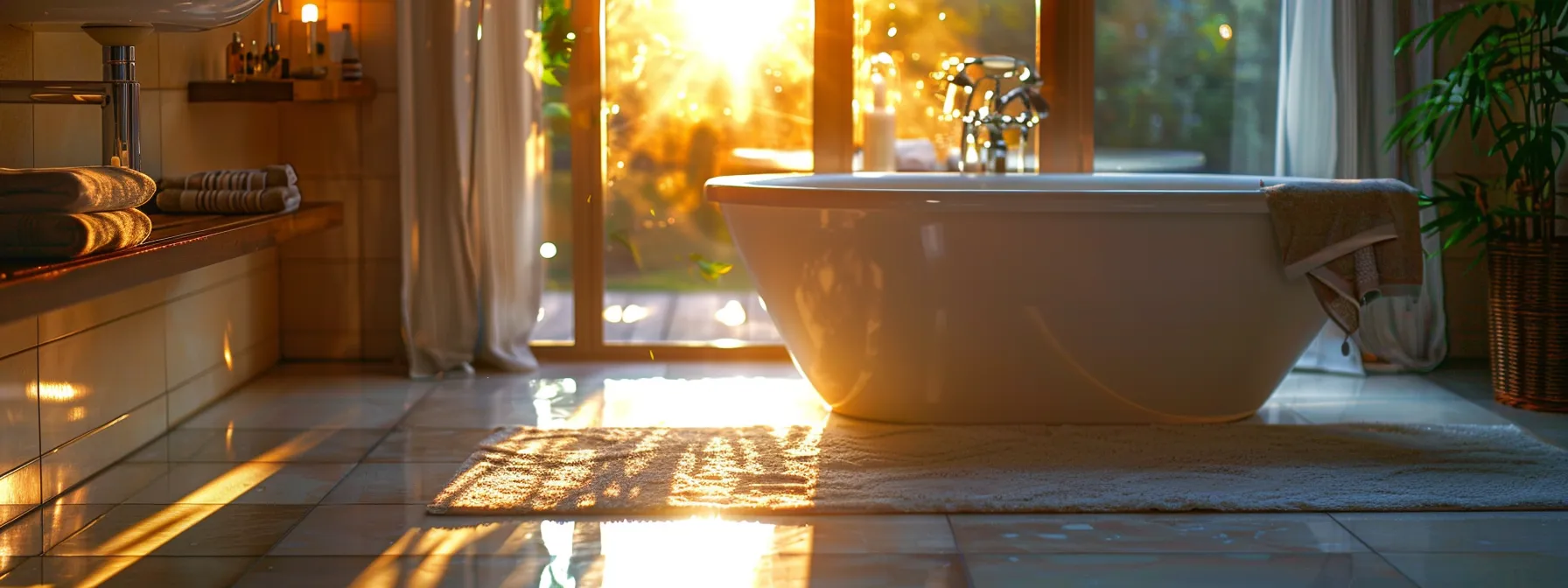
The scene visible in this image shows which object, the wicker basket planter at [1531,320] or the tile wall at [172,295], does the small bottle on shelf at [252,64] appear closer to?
the tile wall at [172,295]

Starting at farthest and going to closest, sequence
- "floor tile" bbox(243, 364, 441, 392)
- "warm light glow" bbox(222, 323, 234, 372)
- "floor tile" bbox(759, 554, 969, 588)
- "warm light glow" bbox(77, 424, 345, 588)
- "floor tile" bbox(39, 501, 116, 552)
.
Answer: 1. "floor tile" bbox(243, 364, 441, 392)
2. "warm light glow" bbox(222, 323, 234, 372)
3. "floor tile" bbox(39, 501, 116, 552)
4. "warm light glow" bbox(77, 424, 345, 588)
5. "floor tile" bbox(759, 554, 969, 588)

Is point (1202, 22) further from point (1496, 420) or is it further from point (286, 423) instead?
point (286, 423)

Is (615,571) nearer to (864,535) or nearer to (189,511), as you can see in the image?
(864,535)

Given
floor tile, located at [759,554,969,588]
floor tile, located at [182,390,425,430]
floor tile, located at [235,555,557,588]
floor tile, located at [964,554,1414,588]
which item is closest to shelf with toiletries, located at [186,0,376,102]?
floor tile, located at [182,390,425,430]

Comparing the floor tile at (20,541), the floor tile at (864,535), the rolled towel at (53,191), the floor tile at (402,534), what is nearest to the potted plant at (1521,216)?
the floor tile at (864,535)

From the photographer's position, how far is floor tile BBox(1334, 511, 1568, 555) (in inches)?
91.6

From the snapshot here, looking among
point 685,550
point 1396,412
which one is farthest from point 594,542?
point 1396,412

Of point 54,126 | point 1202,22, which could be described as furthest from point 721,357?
point 54,126

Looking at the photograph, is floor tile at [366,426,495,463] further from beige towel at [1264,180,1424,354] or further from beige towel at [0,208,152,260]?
beige towel at [1264,180,1424,354]

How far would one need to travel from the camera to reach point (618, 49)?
4.03 m

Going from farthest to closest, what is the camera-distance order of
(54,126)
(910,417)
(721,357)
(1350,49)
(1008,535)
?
(721,357)
(1350,49)
(910,417)
(54,126)
(1008,535)

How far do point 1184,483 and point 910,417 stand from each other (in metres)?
0.67

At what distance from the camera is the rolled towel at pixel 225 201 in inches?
110

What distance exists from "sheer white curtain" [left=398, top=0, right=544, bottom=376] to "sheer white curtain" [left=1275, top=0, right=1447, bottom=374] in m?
2.04
